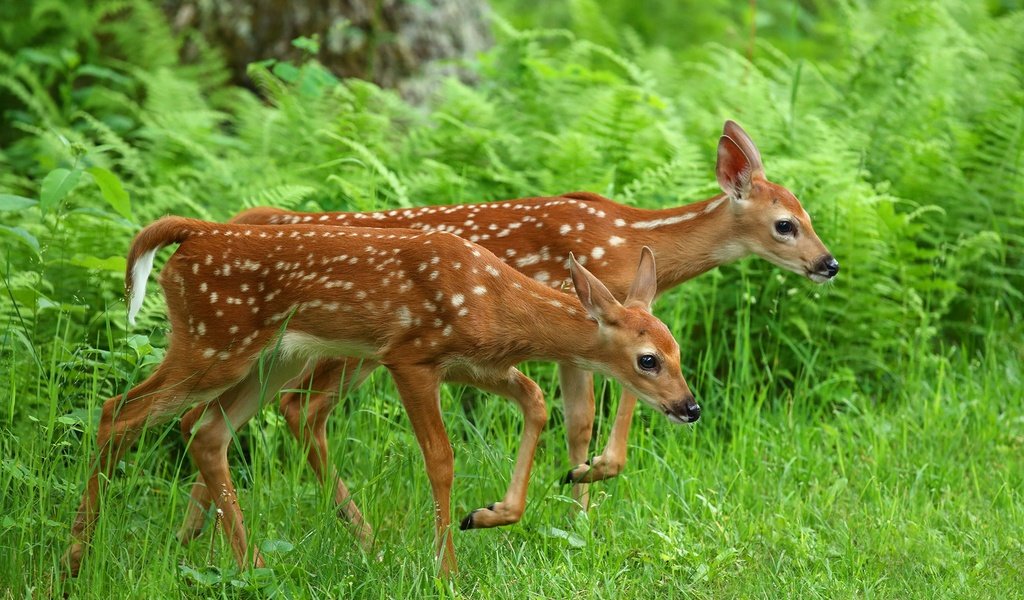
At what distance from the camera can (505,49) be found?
839cm

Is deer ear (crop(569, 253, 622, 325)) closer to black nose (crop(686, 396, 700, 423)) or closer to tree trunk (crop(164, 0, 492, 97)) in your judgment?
black nose (crop(686, 396, 700, 423))

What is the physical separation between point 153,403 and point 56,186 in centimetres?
102

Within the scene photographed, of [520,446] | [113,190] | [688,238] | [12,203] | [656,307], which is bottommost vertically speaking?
[656,307]

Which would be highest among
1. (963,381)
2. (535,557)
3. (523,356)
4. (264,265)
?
(264,265)

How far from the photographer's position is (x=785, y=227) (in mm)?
5559

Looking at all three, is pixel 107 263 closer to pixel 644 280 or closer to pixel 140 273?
pixel 140 273

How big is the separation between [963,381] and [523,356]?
9.96 ft

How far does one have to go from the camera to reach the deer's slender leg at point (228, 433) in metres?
4.80

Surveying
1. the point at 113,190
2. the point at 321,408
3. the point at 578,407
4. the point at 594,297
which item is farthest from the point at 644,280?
the point at 113,190

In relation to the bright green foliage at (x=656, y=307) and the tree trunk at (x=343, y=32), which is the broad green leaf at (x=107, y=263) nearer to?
the bright green foliage at (x=656, y=307)

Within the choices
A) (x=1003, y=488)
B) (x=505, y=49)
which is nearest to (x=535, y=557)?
(x=1003, y=488)

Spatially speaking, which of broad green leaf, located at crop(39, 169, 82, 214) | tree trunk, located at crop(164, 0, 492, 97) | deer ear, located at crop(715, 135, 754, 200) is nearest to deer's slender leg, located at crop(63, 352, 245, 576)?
broad green leaf, located at crop(39, 169, 82, 214)

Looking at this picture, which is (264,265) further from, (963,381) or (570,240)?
(963,381)

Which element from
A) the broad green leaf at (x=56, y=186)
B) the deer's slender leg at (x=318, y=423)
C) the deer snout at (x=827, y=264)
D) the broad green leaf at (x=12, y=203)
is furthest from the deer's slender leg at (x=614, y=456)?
the broad green leaf at (x=12, y=203)
